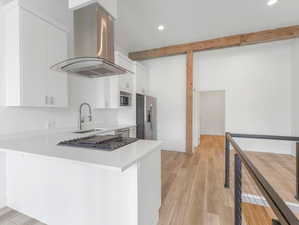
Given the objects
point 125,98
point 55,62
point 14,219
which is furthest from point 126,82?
point 14,219

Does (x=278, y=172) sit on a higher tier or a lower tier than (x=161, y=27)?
lower

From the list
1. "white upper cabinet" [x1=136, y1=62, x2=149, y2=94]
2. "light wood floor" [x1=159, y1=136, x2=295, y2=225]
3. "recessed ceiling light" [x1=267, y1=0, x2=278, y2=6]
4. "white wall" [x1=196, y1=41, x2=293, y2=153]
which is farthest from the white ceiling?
"light wood floor" [x1=159, y1=136, x2=295, y2=225]

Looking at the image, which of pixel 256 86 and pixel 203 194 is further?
pixel 256 86

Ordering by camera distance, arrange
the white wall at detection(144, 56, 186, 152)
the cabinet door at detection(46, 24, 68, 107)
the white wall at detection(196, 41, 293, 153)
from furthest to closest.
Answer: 1. the white wall at detection(144, 56, 186, 152)
2. the white wall at detection(196, 41, 293, 153)
3. the cabinet door at detection(46, 24, 68, 107)

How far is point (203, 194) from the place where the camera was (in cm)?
211

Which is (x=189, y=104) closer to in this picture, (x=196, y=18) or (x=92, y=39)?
(x=196, y=18)

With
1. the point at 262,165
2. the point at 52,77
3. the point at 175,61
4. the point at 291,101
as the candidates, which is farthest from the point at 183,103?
the point at 52,77

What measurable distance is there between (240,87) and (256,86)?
401 millimetres

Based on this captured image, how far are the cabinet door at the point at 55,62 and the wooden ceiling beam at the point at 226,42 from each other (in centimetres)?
264

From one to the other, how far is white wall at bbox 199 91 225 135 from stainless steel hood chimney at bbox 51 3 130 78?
20.0 ft

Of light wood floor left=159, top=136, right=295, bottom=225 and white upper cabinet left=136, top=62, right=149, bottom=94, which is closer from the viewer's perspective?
light wood floor left=159, top=136, right=295, bottom=225

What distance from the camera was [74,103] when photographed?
2.78 metres

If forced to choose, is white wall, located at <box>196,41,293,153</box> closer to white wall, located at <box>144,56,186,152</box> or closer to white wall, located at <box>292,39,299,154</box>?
white wall, located at <box>292,39,299,154</box>

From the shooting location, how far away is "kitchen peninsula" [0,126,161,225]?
108 cm
